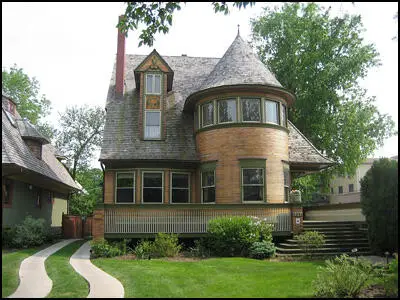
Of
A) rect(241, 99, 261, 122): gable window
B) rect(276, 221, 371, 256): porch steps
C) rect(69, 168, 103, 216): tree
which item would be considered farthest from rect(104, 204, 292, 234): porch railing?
rect(69, 168, 103, 216): tree

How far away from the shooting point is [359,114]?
31438 millimetres

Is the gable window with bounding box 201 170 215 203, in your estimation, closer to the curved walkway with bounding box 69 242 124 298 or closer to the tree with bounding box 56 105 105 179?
the curved walkway with bounding box 69 242 124 298

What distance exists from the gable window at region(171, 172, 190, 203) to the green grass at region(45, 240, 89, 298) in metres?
7.23

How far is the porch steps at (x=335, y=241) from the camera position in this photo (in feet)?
52.2

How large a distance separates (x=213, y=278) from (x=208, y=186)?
376 inches

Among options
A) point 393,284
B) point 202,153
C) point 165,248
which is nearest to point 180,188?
point 202,153

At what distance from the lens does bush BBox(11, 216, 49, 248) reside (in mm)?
18375

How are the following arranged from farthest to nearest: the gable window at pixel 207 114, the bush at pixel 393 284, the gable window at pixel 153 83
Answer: the gable window at pixel 153 83 → the gable window at pixel 207 114 → the bush at pixel 393 284

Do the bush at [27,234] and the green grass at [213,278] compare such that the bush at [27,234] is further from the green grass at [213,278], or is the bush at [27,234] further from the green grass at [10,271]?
the green grass at [213,278]

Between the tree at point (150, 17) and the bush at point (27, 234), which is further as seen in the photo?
the bush at point (27, 234)

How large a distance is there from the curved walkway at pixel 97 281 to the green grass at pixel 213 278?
0.62 feet

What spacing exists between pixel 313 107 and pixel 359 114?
3.72m

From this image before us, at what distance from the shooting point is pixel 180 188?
819 inches

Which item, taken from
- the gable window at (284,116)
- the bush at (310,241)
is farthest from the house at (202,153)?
the bush at (310,241)
